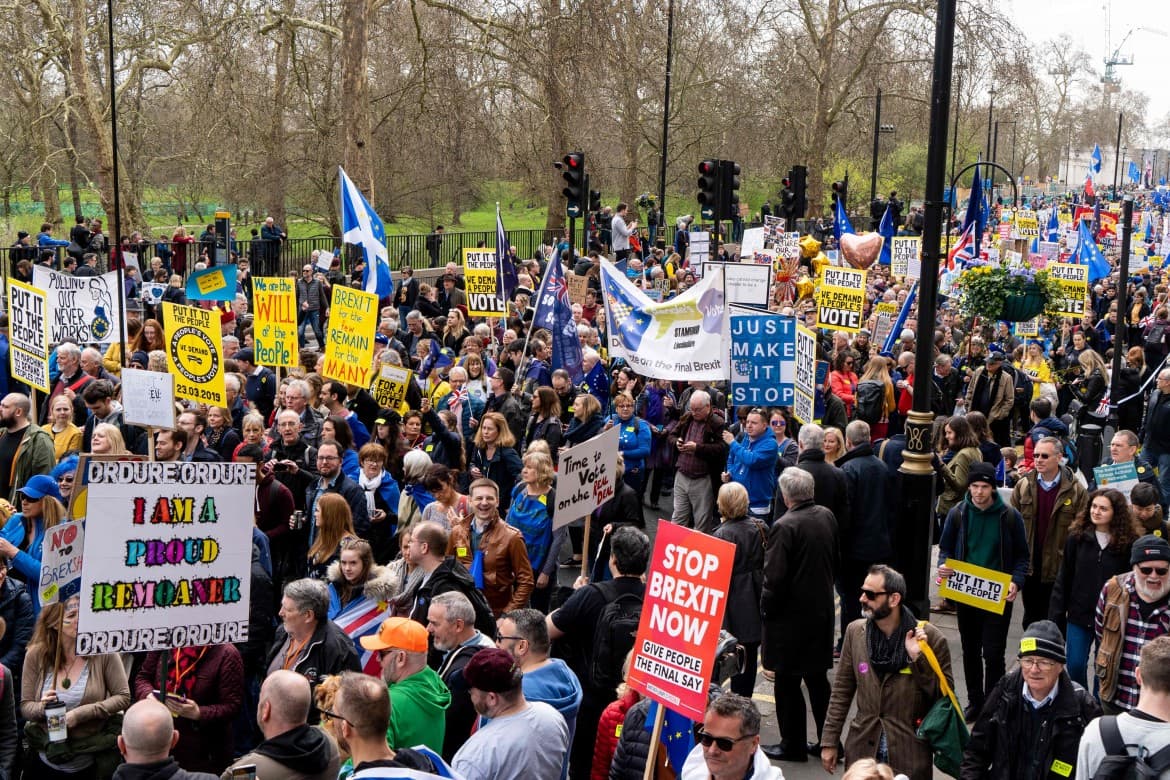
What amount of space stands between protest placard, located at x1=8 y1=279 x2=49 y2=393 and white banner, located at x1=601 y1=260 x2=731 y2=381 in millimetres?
4741

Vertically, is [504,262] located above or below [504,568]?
above

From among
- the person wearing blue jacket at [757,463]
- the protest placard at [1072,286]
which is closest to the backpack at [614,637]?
the person wearing blue jacket at [757,463]

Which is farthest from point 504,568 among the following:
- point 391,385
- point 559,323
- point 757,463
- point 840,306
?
point 840,306

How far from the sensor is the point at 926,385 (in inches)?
340

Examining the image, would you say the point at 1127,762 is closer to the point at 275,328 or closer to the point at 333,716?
the point at 333,716

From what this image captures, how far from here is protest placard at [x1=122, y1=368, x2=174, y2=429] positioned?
10156 millimetres

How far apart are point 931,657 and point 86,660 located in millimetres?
3606

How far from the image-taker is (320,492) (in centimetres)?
851

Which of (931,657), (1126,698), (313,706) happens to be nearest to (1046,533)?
(1126,698)

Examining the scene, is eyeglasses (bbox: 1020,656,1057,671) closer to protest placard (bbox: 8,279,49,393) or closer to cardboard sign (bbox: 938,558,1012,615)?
cardboard sign (bbox: 938,558,1012,615)

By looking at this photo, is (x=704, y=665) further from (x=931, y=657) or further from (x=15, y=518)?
(x=15, y=518)

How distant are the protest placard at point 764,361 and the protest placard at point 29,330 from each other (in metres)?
5.74

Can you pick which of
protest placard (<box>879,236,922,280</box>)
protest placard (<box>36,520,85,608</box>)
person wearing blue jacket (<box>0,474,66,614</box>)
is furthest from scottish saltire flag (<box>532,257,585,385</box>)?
protest placard (<box>879,236,922,280</box>)

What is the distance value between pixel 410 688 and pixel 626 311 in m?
6.89
